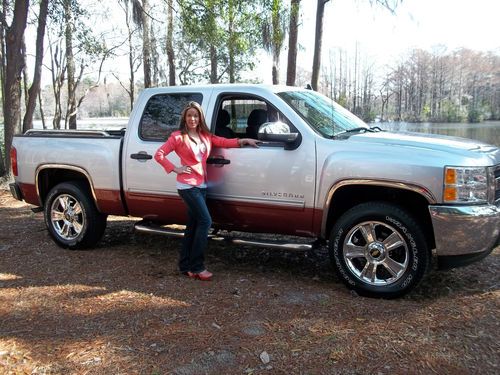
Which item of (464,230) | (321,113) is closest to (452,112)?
(321,113)

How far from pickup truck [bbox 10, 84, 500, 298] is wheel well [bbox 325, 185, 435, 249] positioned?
0.01 metres

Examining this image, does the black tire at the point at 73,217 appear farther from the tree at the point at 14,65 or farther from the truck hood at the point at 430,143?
the tree at the point at 14,65

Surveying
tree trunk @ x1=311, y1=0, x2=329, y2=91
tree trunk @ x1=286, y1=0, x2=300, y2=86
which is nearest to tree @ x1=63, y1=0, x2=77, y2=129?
tree trunk @ x1=286, y1=0, x2=300, y2=86

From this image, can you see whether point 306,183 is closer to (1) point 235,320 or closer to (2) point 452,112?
(1) point 235,320

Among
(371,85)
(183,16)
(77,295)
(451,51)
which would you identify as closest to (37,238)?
(77,295)

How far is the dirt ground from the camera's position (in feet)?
10.1

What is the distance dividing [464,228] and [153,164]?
3.11 m

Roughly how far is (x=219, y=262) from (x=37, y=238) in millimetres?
2852

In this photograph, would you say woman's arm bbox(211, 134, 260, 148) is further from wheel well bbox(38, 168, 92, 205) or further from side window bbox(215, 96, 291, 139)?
wheel well bbox(38, 168, 92, 205)

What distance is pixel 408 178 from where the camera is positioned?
12.9 feet

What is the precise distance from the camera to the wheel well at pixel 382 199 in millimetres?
4191

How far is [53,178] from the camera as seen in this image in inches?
245

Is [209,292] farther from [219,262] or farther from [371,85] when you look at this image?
[371,85]

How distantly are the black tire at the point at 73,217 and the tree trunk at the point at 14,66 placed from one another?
6.00 meters
